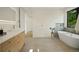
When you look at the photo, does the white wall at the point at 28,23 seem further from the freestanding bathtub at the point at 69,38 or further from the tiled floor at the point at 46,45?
the freestanding bathtub at the point at 69,38

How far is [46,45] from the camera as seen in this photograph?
1.26m

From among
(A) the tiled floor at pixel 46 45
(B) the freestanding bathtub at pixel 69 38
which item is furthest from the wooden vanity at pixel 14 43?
(B) the freestanding bathtub at pixel 69 38

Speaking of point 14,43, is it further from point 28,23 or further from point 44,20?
point 44,20

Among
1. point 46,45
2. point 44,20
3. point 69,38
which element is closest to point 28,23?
point 44,20

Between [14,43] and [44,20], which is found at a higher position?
[44,20]

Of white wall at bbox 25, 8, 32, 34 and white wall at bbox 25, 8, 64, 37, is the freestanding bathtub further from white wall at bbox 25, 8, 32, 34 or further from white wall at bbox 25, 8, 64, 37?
white wall at bbox 25, 8, 32, 34

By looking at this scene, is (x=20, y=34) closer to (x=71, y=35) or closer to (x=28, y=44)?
(x=28, y=44)

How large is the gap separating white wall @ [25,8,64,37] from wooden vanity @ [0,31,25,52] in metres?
0.16

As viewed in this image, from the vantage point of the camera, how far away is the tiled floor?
3.87 feet

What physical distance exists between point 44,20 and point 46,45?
10.9 inches

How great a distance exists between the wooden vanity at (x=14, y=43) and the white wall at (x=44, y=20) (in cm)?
16

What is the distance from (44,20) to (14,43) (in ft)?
1.37

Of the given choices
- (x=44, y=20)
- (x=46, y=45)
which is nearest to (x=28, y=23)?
(x=44, y=20)
